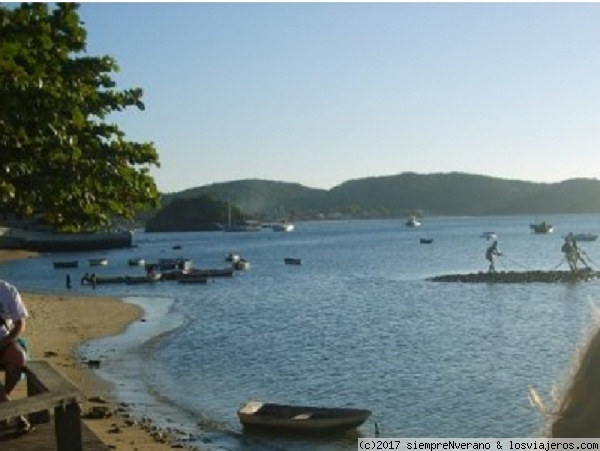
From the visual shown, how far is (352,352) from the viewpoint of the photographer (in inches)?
1415

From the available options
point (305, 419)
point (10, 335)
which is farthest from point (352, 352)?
point (10, 335)

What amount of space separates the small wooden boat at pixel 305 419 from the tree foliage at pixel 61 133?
25.0ft

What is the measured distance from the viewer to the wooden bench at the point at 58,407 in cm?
653

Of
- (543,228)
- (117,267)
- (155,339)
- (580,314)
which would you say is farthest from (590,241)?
(155,339)

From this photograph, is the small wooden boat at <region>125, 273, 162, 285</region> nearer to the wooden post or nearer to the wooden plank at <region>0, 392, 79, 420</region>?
the wooden post

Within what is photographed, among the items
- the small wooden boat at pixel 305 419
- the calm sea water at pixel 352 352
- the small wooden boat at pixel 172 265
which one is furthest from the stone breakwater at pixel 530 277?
the small wooden boat at pixel 305 419

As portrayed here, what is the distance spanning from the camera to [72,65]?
13734 mm

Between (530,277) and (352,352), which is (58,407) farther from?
(530,277)

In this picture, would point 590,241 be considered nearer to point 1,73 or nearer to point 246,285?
point 246,285

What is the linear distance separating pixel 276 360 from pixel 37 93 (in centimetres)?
2494

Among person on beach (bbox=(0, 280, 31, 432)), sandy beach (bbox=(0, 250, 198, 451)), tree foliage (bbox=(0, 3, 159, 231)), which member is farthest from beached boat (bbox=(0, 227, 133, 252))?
person on beach (bbox=(0, 280, 31, 432))

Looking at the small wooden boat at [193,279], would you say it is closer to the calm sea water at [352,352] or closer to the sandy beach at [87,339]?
the calm sea water at [352,352]

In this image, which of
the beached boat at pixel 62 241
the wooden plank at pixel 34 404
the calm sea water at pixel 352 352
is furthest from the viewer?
the beached boat at pixel 62 241

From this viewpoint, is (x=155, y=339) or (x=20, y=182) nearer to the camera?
(x=20, y=182)
